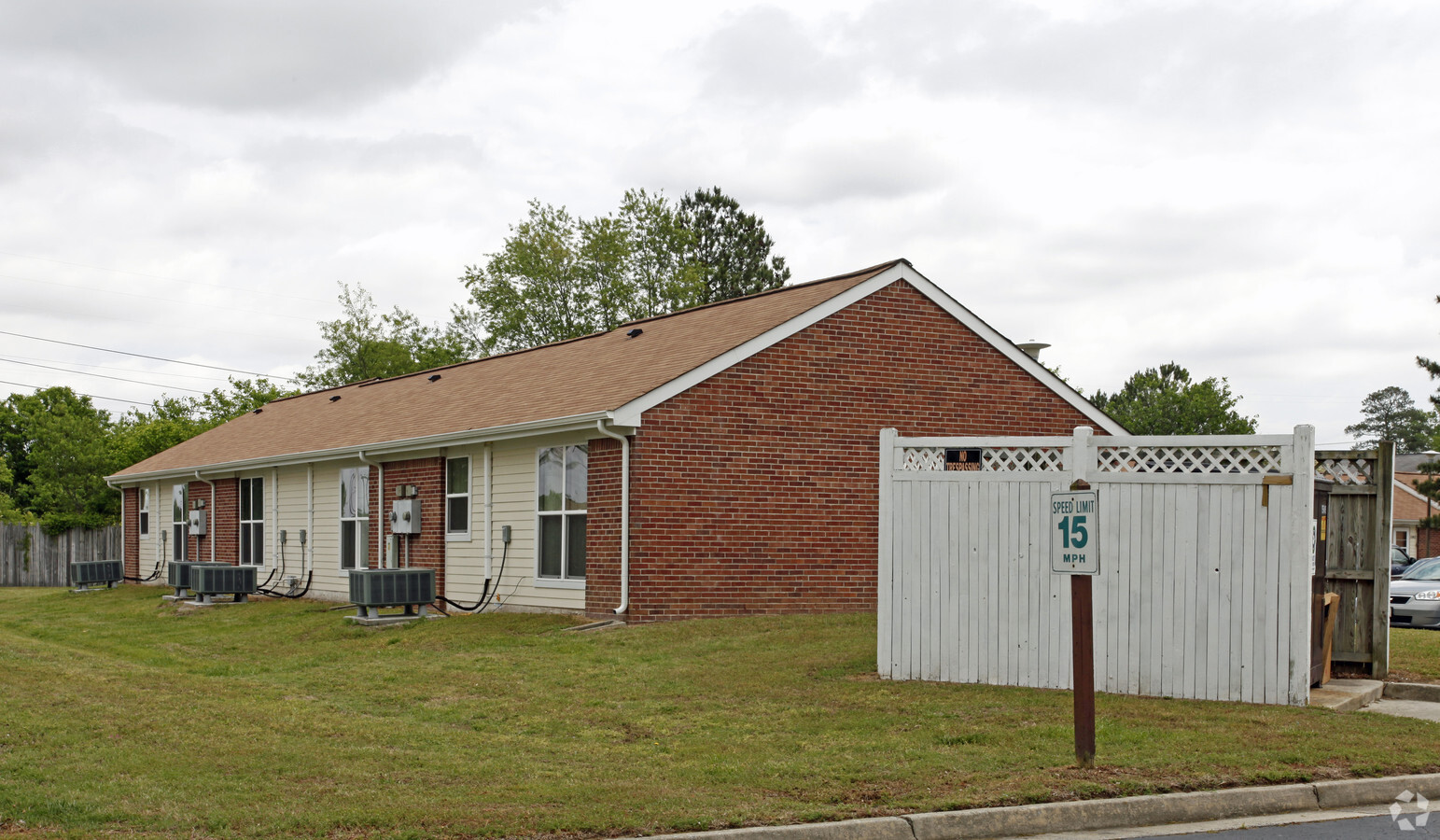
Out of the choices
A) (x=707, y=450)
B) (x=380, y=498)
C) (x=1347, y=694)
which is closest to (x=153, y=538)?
(x=380, y=498)

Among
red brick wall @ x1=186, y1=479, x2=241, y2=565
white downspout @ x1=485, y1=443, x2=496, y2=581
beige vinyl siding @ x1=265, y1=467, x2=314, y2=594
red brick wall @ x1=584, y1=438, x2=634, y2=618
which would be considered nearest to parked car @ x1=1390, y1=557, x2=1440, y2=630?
red brick wall @ x1=584, y1=438, x2=634, y2=618

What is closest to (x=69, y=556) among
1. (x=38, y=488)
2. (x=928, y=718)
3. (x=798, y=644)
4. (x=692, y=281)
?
(x=38, y=488)

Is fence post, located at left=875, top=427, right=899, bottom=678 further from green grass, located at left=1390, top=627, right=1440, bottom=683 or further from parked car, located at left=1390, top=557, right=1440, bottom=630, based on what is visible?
parked car, located at left=1390, top=557, right=1440, bottom=630

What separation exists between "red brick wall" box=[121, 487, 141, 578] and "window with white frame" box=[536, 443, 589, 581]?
20943mm

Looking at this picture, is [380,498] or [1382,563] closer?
[1382,563]

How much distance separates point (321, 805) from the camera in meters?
7.16

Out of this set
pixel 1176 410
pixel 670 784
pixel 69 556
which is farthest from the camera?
pixel 1176 410

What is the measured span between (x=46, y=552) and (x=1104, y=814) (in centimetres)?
4092

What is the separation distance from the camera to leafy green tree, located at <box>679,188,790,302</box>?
198 ft

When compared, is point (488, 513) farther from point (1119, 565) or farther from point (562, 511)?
point (1119, 565)

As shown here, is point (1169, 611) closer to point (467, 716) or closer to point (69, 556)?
point (467, 716)

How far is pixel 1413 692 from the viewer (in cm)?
1180

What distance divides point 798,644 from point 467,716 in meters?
4.33

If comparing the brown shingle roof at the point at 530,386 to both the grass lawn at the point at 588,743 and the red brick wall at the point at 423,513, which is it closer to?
the red brick wall at the point at 423,513
